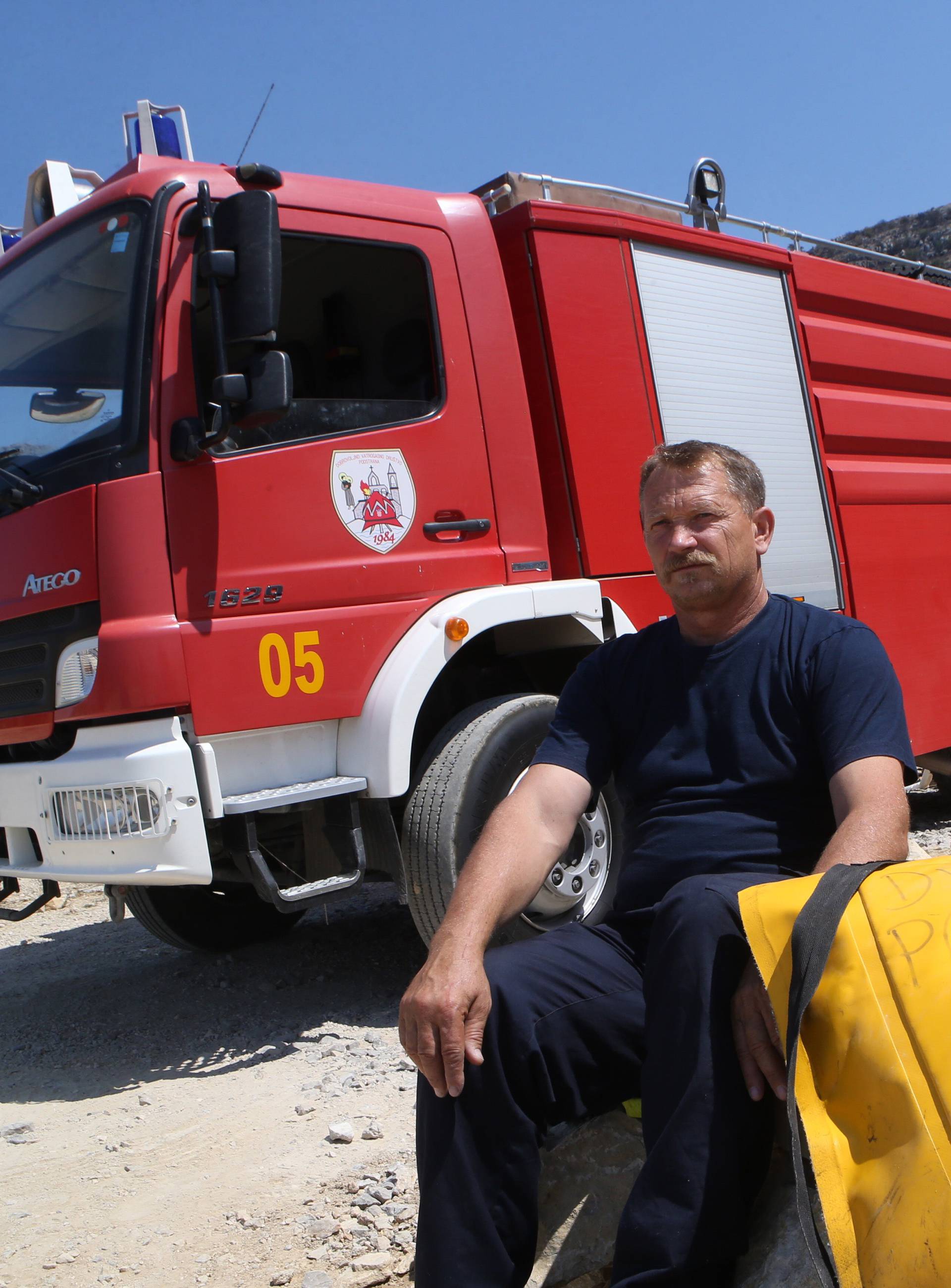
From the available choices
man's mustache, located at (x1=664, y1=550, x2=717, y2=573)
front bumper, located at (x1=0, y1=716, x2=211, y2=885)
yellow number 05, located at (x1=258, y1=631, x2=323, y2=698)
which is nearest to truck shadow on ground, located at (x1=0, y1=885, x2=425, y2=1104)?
front bumper, located at (x1=0, y1=716, x2=211, y2=885)

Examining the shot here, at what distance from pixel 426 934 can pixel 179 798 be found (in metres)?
1.02

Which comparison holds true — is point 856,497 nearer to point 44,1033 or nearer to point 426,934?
point 426,934

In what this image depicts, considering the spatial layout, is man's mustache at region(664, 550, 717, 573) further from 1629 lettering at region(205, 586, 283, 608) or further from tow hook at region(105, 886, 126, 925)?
tow hook at region(105, 886, 126, 925)

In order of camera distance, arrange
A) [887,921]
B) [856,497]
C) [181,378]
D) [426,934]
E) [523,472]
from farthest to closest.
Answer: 1. [856,497]
2. [523,472]
3. [426,934]
4. [181,378]
5. [887,921]

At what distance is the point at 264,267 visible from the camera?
340 centimetres

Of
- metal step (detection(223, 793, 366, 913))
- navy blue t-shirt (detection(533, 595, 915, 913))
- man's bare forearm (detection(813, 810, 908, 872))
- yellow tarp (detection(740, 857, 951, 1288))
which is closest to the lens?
yellow tarp (detection(740, 857, 951, 1288))

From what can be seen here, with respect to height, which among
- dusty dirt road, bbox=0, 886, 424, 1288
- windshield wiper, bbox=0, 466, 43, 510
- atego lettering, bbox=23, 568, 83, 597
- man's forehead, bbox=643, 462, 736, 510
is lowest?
dusty dirt road, bbox=0, 886, 424, 1288

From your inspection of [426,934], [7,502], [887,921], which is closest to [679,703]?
[887,921]

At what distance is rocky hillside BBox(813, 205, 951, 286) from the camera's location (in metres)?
27.1

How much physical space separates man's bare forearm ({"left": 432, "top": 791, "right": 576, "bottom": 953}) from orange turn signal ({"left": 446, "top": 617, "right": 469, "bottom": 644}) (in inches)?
59.8

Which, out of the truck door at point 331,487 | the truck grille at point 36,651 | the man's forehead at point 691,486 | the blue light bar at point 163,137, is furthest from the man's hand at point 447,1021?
the blue light bar at point 163,137

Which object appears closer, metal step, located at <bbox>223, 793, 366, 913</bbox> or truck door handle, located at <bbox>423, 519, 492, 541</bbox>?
metal step, located at <bbox>223, 793, 366, 913</bbox>

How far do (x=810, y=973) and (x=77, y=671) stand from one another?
252cm

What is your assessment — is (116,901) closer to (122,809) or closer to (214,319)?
(122,809)
